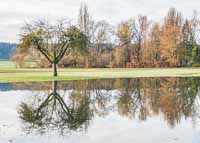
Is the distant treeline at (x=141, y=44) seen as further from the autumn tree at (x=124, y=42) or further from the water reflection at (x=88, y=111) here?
the water reflection at (x=88, y=111)

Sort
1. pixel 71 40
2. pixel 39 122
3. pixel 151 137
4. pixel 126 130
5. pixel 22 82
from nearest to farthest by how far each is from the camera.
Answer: pixel 151 137, pixel 126 130, pixel 39 122, pixel 22 82, pixel 71 40

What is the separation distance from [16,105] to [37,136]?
8.92 metres

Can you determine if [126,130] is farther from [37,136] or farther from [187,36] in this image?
[187,36]

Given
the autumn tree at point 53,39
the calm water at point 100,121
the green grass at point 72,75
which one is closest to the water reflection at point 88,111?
the calm water at point 100,121

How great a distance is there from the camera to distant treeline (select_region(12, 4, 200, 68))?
8833 cm

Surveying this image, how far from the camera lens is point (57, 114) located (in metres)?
17.7

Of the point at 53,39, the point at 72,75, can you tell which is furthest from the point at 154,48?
the point at 53,39

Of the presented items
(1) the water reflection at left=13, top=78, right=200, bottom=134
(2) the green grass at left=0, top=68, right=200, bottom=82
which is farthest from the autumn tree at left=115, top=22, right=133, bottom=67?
(1) the water reflection at left=13, top=78, right=200, bottom=134

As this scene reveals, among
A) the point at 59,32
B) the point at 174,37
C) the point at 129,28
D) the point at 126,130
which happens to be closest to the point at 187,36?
the point at 174,37

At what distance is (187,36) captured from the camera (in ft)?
298

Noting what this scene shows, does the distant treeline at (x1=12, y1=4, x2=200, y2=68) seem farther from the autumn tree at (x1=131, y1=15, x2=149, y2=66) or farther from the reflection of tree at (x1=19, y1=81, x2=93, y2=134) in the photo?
the reflection of tree at (x1=19, y1=81, x2=93, y2=134)

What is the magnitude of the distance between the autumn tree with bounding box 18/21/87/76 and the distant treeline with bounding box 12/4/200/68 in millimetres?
38186

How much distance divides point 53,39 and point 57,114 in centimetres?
3199

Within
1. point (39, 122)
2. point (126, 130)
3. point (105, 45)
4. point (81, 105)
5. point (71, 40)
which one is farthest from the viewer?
point (105, 45)
